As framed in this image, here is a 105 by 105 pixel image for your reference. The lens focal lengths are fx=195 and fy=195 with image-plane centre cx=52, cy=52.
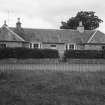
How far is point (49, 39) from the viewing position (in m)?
33.8

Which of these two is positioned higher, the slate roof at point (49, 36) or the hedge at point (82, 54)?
the slate roof at point (49, 36)

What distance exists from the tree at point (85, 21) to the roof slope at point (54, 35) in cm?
2242

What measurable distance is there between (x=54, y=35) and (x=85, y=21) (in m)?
28.2

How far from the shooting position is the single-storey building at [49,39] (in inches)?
1230

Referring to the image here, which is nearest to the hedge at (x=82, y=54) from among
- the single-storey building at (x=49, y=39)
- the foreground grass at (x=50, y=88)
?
the single-storey building at (x=49, y=39)

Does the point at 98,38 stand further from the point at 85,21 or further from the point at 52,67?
the point at 85,21

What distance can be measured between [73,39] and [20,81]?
21.3m

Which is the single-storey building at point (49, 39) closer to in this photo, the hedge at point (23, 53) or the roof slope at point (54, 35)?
the roof slope at point (54, 35)

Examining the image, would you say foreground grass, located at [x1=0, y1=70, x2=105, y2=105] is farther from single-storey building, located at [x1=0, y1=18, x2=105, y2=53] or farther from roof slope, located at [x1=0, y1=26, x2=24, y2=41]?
single-storey building, located at [x1=0, y1=18, x2=105, y2=53]

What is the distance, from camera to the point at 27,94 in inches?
444

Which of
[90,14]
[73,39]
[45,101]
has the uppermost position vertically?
[90,14]

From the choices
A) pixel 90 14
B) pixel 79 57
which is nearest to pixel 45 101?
pixel 79 57

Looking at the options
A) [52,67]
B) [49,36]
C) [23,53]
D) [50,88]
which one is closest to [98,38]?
[49,36]

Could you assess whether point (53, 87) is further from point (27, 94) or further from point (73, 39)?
point (73, 39)
